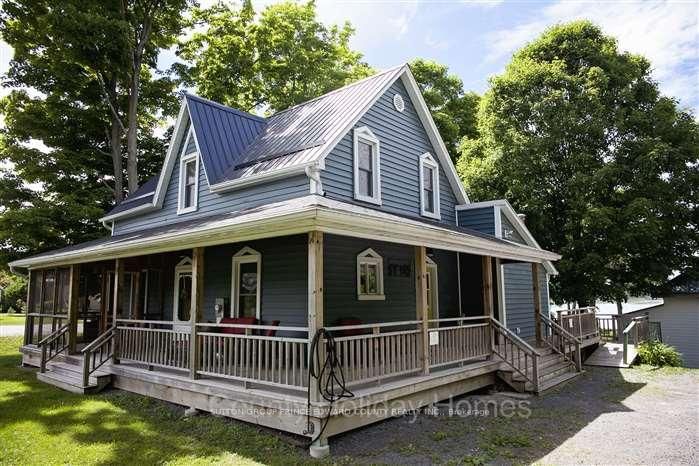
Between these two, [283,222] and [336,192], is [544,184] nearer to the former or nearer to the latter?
[336,192]

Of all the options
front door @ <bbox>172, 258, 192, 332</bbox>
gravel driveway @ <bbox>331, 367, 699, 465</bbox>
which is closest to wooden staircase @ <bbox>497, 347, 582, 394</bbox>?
gravel driveway @ <bbox>331, 367, 699, 465</bbox>

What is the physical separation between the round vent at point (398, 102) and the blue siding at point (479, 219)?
418cm

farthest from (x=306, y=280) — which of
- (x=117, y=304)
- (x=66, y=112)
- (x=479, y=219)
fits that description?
(x=66, y=112)

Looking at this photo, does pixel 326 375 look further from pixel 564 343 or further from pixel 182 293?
pixel 564 343

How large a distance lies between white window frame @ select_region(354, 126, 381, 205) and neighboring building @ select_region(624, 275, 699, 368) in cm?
1445

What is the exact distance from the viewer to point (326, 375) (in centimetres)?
638

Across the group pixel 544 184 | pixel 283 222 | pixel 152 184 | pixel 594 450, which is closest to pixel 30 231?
pixel 152 184

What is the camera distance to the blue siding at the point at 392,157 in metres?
11.0

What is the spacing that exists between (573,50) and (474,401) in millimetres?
19301

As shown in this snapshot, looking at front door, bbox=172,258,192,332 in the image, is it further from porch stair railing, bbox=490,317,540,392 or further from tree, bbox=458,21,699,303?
tree, bbox=458,21,699,303

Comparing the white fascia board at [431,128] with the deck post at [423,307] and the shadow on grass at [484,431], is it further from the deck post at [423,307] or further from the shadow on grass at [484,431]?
the shadow on grass at [484,431]

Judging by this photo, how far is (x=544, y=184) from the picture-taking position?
21031 millimetres

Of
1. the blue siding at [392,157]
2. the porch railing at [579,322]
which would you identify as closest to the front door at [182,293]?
the blue siding at [392,157]

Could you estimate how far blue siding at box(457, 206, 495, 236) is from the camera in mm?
14539
